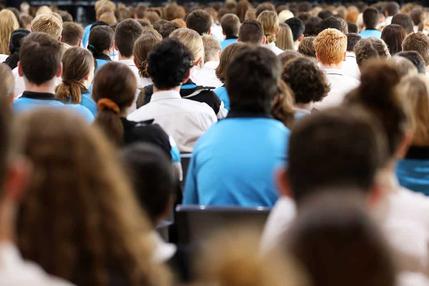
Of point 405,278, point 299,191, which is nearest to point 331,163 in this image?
point 299,191

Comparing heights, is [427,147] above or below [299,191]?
below

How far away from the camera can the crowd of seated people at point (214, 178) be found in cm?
216

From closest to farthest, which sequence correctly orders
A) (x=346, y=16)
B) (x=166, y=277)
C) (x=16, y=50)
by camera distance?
(x=166, y=277) < (x=16, y=50) < (x=346, y=16)

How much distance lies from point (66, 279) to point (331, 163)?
73 centimetres

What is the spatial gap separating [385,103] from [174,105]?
2.66 metres

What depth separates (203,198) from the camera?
4949mm

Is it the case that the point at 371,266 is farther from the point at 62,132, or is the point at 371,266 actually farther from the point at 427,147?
the point at 427,147

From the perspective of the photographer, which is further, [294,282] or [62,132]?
[62,132]

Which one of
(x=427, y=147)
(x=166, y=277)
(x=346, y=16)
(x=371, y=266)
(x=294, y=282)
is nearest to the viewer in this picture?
(x=294, y=282)

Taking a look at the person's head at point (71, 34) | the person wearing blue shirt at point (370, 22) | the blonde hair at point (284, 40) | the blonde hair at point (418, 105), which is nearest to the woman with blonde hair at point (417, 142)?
the blonde hair at point (418, 105)

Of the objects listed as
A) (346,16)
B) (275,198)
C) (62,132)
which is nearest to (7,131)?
(62,132)

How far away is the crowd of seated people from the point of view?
216cm

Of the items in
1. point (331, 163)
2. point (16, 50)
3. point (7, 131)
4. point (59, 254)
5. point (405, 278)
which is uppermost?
point (7, 131)

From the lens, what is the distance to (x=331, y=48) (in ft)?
27.6
